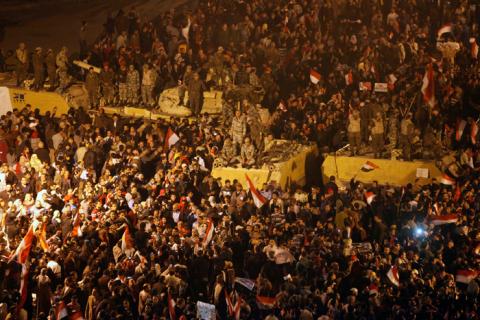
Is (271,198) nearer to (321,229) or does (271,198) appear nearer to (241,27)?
(321,229)

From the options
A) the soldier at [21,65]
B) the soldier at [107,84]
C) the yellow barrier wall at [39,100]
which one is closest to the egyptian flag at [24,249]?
the soldier at [107,84]

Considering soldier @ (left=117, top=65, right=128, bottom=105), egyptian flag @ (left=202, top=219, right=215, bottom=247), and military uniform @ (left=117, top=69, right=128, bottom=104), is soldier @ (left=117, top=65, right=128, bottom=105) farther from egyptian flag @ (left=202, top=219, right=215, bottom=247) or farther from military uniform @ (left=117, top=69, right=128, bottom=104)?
egyptian flag @ (left=202, top=219, right=215, bottom=247)

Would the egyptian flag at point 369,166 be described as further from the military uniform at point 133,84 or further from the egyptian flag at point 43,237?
the egyptian flag at point 43,237

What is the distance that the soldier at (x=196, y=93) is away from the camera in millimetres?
25172

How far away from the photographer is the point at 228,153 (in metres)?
23.2

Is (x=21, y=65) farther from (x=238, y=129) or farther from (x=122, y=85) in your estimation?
(x=238, y=129)

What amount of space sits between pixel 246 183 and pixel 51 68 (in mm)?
6364

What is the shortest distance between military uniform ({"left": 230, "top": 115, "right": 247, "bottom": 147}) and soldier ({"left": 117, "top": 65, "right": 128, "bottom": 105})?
4009mm

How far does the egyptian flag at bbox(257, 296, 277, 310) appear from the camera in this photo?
1862cm

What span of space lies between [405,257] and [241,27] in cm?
900

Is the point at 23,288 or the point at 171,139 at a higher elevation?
the point at 171,139

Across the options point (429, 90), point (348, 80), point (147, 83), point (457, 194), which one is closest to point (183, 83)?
point (147, 83)

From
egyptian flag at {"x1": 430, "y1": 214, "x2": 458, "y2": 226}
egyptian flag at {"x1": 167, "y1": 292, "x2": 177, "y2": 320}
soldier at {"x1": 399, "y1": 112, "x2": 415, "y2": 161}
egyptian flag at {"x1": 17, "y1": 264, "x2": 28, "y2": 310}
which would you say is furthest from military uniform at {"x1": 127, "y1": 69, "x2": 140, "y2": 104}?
egyptian flag at {"x1": 430, "y1": 214, "x2": 458, "y2": 226}

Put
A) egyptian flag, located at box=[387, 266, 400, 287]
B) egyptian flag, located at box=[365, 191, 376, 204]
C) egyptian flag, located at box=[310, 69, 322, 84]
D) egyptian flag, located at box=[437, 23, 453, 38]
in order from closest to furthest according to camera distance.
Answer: egyptian flag, located at box=[387, 266, 400, 287] → egyptian flag, located at box=[365, 191, 376, 204] → egyptian flag, located at box=[310, 69, 322, 84] → egyptian flag, located at box=[437, 23, 453, 38]
